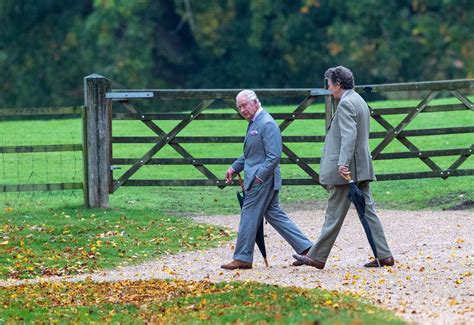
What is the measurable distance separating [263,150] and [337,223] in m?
1.07

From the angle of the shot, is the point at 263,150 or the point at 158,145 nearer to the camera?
the point at 263,150

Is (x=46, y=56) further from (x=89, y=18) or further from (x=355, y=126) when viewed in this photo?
(x=355, y=126)

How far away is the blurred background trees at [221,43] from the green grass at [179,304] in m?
28.4

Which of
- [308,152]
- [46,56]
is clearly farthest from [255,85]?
[308,152]

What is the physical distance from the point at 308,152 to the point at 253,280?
12.2m

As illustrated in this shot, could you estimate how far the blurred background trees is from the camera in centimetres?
3975

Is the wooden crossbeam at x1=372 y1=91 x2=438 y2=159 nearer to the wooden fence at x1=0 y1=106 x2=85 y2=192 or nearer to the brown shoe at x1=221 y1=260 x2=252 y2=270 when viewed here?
the wooden fence at x1=0 y1=106 x2=85 y2=192

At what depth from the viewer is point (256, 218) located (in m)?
12.1

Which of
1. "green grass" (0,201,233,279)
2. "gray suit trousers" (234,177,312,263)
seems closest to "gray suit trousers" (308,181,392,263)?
"gray suit trousers" (234,177,312,263)

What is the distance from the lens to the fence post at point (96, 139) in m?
16.2

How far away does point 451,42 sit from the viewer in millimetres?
39438

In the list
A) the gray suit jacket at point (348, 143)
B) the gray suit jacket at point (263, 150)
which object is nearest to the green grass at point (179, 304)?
the gray suit jacket at point (263, 150)

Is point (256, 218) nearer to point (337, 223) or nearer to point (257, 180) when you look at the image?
point (257, 180)

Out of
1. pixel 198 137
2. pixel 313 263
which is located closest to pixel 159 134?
pixel 198 137
